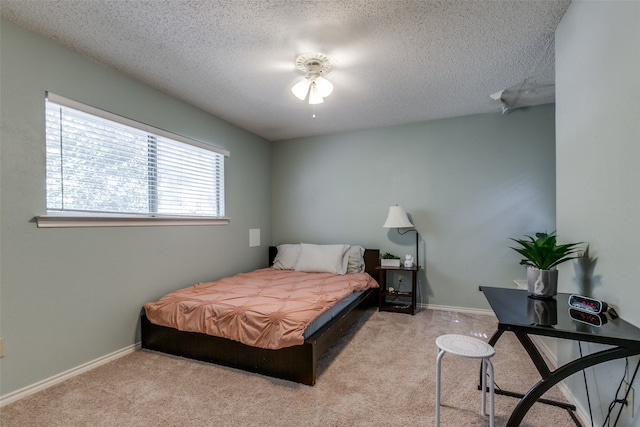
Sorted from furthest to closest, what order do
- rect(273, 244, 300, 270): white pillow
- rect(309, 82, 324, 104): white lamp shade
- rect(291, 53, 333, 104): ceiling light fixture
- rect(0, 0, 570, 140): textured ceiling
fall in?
rect(273, 244, 300, 270): white pillow < rect(309, 82, 324, 104): white lamp shade < rect(291, 53, 333, 104): ceiling light fixture < rect(0, 0, 570, 140): textured ceiling

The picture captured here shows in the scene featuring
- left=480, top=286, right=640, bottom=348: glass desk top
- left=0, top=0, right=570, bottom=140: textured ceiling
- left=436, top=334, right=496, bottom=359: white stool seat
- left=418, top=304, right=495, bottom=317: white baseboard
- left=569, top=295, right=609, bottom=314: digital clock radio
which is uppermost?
left=0, top=0, right=570, bottom=140: textured ceiling

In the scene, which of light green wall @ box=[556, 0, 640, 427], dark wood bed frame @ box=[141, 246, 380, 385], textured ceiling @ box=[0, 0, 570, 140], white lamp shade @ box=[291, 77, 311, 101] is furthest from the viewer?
white lamp shade @ box=[291, 77, 311, 101]

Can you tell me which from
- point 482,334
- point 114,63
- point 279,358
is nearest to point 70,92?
point 114,63

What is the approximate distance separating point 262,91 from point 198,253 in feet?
6.15

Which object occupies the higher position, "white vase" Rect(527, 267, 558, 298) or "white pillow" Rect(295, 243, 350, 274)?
"white vase" Rect(527, 267, 558, 298)

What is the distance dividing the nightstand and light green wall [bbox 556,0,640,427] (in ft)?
5.43

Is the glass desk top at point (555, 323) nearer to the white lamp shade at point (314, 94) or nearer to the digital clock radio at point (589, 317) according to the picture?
the digital clock radio at point (589, 317)

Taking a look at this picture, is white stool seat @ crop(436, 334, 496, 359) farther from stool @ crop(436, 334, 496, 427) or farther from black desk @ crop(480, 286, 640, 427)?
black desk @ crop(480, 286, 640, 427)

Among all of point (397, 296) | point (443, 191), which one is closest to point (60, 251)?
point (397, 296)

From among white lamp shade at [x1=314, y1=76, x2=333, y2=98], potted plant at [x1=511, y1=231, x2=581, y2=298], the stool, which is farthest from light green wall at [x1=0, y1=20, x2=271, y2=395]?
potted plant at [x1=511, y1=231, x2=581, y2=298]

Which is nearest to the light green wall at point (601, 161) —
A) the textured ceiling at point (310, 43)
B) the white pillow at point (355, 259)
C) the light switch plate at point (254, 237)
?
the textured ceiling at point (310, 43)

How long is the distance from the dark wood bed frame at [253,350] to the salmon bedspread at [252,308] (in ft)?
0.26

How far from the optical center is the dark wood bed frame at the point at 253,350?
1.99m

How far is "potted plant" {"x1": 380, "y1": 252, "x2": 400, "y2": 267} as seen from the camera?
11.9 feet
